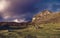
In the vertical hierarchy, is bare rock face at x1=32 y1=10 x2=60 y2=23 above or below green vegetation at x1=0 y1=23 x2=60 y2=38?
above

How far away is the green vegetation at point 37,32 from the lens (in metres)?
3.44

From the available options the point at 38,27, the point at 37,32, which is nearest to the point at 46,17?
the point at 38,27

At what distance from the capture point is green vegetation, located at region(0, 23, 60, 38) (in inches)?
135

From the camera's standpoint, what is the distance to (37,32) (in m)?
3.48

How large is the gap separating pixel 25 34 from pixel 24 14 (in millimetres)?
452

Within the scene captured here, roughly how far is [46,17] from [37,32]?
0.39 meters

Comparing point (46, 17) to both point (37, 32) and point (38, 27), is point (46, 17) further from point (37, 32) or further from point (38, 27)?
point (37, 32)

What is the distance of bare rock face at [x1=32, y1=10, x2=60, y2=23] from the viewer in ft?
11.3

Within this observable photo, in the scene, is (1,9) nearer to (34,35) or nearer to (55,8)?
(34,35)

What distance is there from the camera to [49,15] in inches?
137

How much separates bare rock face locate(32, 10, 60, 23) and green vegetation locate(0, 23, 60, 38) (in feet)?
0.30

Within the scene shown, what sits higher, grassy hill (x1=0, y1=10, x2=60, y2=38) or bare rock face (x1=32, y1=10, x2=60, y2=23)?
bare rock face (x1=32, y1=10, x2=60, y2=23)

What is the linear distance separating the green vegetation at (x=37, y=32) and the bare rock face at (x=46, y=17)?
90 mm

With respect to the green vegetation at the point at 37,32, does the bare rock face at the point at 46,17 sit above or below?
above
